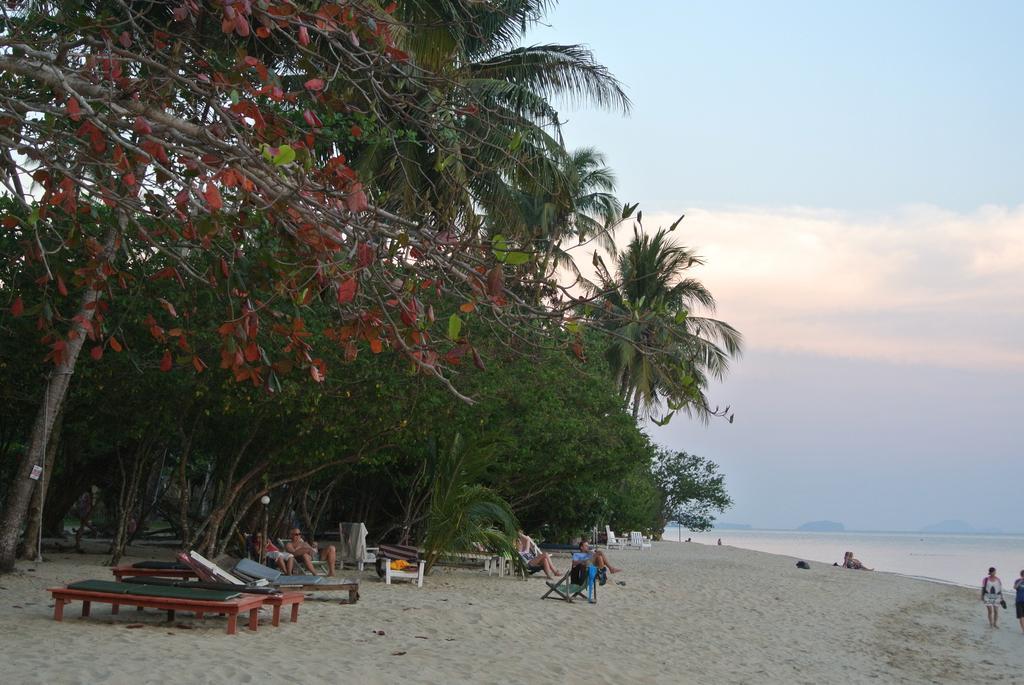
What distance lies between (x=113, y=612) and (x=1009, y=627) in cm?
1683

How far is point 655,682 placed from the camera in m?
8.70

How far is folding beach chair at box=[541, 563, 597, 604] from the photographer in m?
15.0

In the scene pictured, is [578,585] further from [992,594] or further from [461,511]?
[992,594]

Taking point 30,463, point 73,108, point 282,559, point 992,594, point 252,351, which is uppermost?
point 73,108

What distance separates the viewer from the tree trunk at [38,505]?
14.5m

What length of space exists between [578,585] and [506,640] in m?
5.03

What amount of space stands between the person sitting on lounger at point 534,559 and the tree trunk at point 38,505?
8.44 meters

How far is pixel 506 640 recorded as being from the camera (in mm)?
10375

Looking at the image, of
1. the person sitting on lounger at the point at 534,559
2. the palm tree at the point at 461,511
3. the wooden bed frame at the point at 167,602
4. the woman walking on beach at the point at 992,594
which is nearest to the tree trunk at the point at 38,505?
the wooden bed frame at the point at 167,602

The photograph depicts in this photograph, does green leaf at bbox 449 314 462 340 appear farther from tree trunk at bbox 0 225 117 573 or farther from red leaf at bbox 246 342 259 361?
tree trunk at bbox 0 225 117 573

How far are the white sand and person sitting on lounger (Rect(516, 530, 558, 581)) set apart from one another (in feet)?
1.10

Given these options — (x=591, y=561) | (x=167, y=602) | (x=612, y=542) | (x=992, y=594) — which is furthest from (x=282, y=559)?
(x=612, y=542)

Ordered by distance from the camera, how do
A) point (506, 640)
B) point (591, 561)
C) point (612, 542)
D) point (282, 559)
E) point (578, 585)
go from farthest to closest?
point (612, 542) < point (591, 561) < point (578, 585) < point (282, 559) < point (506, 640)

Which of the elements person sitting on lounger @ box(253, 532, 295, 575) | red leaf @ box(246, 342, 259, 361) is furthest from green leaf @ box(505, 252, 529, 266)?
person sitting on lounger @ box(253, 532, 295, 575)
